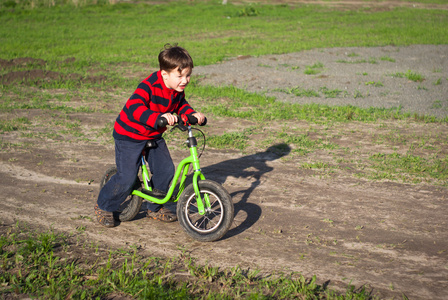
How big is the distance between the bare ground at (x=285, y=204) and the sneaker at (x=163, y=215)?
2.9 inches

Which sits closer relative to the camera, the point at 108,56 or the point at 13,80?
the point at 13,80

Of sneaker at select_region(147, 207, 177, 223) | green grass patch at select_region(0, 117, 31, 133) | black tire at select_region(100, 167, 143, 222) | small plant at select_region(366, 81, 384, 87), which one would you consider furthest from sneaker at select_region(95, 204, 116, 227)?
small plant at select_region(366, 81, 384, 87)

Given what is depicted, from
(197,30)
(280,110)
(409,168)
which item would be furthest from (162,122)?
(197,30)

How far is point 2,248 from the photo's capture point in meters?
3.91

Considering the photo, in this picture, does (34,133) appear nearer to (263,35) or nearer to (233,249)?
(233,249)

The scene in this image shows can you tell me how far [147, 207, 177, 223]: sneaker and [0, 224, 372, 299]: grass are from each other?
2.34 ft

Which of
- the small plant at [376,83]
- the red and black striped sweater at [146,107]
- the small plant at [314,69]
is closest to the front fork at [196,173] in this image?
the red and black striped sweater at [146,107]

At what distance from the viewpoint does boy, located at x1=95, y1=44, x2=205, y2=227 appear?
4051mm

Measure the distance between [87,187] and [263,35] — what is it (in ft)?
51.6

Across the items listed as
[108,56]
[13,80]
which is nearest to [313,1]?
[108,56]

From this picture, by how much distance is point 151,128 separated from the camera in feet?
13.9

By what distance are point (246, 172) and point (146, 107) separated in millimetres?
2439

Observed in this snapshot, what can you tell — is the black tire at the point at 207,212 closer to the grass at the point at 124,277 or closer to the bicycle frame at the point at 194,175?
the bicycle frame at the point at 194,175

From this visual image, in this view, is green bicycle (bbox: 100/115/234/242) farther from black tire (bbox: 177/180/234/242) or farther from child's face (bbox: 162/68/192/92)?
child's face (bbox: 162/68/192/92)
